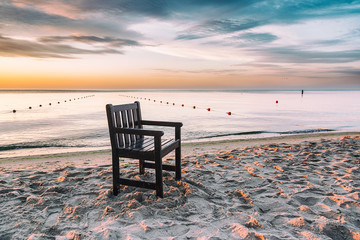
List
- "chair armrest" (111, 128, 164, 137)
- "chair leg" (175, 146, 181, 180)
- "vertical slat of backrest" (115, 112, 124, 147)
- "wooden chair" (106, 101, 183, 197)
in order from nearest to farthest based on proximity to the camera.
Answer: "chair armrest" (111, 128, 164, 137), "wooden chair" (106, 101, 183, 197), "vertical slat of backrest" (115, 112, 124, 147), "chair leg" (175, 146, 181, 180)

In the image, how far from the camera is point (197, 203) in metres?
3.22

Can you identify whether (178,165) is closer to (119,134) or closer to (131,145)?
(131,145)

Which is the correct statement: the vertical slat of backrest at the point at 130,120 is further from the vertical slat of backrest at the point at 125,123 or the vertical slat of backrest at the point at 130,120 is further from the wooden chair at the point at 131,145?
the vertical slat of backrest at the point at 125,123

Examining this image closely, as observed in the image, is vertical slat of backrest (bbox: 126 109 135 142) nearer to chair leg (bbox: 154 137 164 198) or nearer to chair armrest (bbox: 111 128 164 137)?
chair armrest (bbox: 111 128 164 137)

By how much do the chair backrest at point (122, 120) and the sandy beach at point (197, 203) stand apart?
77cm

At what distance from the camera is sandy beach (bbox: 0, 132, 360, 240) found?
102 inches

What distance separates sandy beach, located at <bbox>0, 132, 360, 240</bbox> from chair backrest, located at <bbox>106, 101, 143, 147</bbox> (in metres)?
0.77

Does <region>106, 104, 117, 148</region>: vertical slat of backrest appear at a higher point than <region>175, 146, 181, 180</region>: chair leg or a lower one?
higher

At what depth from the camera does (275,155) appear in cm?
574

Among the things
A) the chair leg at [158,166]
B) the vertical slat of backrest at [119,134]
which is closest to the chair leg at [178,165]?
the chair leg at [158,166]

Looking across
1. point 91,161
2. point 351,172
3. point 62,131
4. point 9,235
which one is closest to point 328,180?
point 351,172

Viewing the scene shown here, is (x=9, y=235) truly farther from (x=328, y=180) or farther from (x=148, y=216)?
(x=328, y=180)

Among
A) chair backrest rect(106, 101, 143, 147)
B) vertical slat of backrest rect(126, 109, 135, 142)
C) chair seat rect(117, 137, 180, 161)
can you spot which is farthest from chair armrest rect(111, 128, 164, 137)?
vertical slat of backrest rect(126, 109, 135, 142)

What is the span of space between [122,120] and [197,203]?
1664 millimetres
